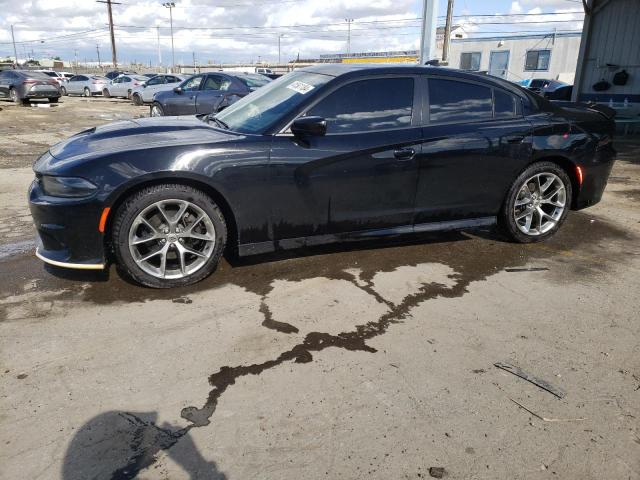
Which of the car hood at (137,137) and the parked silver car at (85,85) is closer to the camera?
the car hood at (137,137)

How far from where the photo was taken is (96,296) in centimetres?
358

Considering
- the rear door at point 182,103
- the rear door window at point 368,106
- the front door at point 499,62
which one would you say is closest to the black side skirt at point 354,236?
the rear door window at point 368,106

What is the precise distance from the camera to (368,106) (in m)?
3.93

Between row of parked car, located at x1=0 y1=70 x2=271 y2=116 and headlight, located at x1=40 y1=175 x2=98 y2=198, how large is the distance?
2.16m

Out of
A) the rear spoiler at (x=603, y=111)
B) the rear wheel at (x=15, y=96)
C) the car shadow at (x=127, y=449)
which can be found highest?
the rear spoiler at (x=603, y=111)

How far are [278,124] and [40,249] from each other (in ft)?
6.35

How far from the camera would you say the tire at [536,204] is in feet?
14.9

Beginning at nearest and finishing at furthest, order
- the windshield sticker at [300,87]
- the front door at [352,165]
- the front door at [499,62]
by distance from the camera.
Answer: the front door at [352,165] < the windshield sticker at [300,87] < the front door at [499,62]

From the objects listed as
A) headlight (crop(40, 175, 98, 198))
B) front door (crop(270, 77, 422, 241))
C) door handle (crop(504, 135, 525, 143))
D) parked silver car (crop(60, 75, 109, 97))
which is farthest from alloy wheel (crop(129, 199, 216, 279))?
parked silver car (crop(60, 75, 109, 97))

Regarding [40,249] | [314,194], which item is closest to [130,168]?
[40,249]

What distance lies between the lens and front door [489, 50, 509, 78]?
1249 inches

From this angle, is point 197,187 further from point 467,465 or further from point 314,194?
point 467,465

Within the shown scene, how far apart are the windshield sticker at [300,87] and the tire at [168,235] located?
1.16 metres

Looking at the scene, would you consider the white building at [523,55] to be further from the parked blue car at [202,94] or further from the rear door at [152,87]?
the parked blue car at [202,94]
